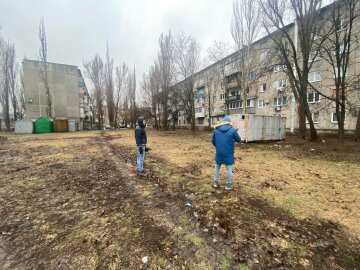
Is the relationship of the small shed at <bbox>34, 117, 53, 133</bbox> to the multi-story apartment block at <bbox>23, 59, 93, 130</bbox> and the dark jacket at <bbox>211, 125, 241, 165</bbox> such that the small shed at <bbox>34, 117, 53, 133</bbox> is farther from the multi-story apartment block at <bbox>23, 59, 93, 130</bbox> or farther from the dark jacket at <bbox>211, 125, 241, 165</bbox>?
the dark jacket at <bbox>211, 125, 241, 165</bbox>

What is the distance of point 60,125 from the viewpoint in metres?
34.9

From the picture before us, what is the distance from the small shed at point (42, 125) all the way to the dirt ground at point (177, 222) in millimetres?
30604

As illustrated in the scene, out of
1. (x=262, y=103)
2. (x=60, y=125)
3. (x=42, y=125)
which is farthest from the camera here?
(x=262, y=103)

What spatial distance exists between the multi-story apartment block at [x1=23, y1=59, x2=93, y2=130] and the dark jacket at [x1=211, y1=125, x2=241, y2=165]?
44103 millimetres

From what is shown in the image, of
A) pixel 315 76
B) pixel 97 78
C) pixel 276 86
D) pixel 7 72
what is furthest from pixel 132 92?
pixel 315 76

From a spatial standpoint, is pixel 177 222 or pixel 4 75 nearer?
pixel 177 222

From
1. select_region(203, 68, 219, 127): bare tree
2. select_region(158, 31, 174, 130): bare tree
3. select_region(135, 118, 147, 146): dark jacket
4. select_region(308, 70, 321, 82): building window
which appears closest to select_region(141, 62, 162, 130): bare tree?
select_region(158, 31, 174, 130): bare tree

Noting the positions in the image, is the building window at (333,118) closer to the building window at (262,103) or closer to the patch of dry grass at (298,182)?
the building window at (262,103)

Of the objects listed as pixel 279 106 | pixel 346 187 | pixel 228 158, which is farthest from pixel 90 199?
pixel 279 106

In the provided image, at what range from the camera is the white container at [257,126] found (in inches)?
622

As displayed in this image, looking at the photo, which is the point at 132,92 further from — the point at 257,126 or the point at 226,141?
the point at 226,141

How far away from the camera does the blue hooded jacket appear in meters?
5.06

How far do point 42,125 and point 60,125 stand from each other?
285 cm

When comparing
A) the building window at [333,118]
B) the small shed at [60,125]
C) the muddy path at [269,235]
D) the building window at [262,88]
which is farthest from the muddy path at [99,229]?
the building window at [262,88]
